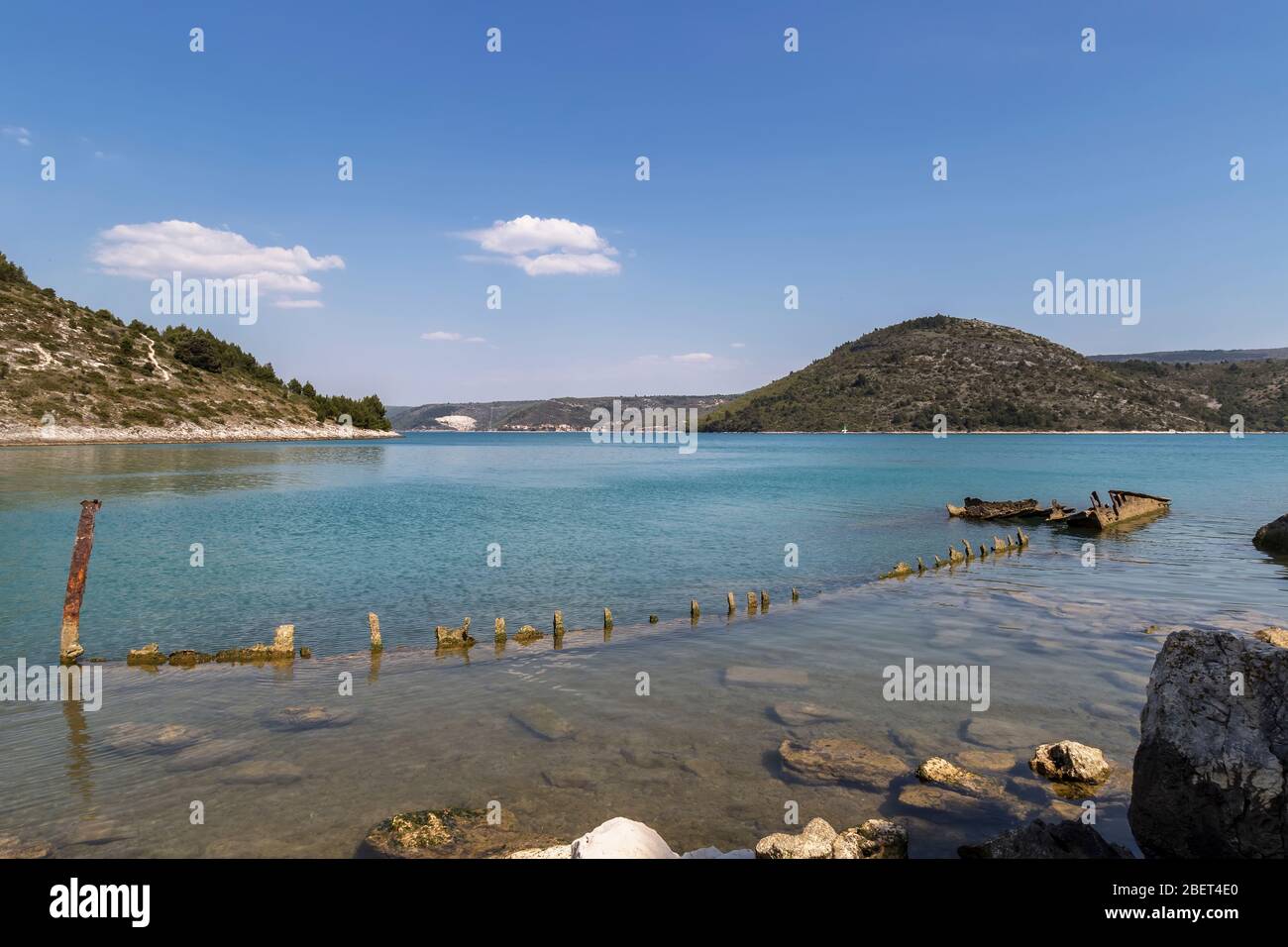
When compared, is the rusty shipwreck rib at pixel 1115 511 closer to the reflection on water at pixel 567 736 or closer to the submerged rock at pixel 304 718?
the reflection on water at pixel 567 736

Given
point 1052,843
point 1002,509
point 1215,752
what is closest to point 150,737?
point 1052,843

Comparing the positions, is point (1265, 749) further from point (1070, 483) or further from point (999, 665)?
point (1070, 483)

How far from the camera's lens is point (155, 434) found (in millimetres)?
127500

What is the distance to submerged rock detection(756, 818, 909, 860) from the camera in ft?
29.7

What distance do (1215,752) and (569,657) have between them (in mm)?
15698

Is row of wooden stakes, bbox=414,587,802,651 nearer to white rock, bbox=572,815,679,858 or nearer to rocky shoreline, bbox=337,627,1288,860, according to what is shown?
rocky shoreline, bbox=337,627,1288,860

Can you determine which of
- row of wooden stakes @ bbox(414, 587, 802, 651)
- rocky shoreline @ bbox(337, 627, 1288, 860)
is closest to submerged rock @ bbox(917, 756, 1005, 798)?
rocky shoreline @ bbox(337, 627, 1288, 860)

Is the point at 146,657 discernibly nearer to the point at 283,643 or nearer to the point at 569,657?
the point at 283,643

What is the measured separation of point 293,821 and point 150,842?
6.63 feet

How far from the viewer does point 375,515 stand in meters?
53.4

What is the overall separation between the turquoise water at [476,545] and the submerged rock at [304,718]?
548cm

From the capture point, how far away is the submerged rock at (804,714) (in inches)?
615
